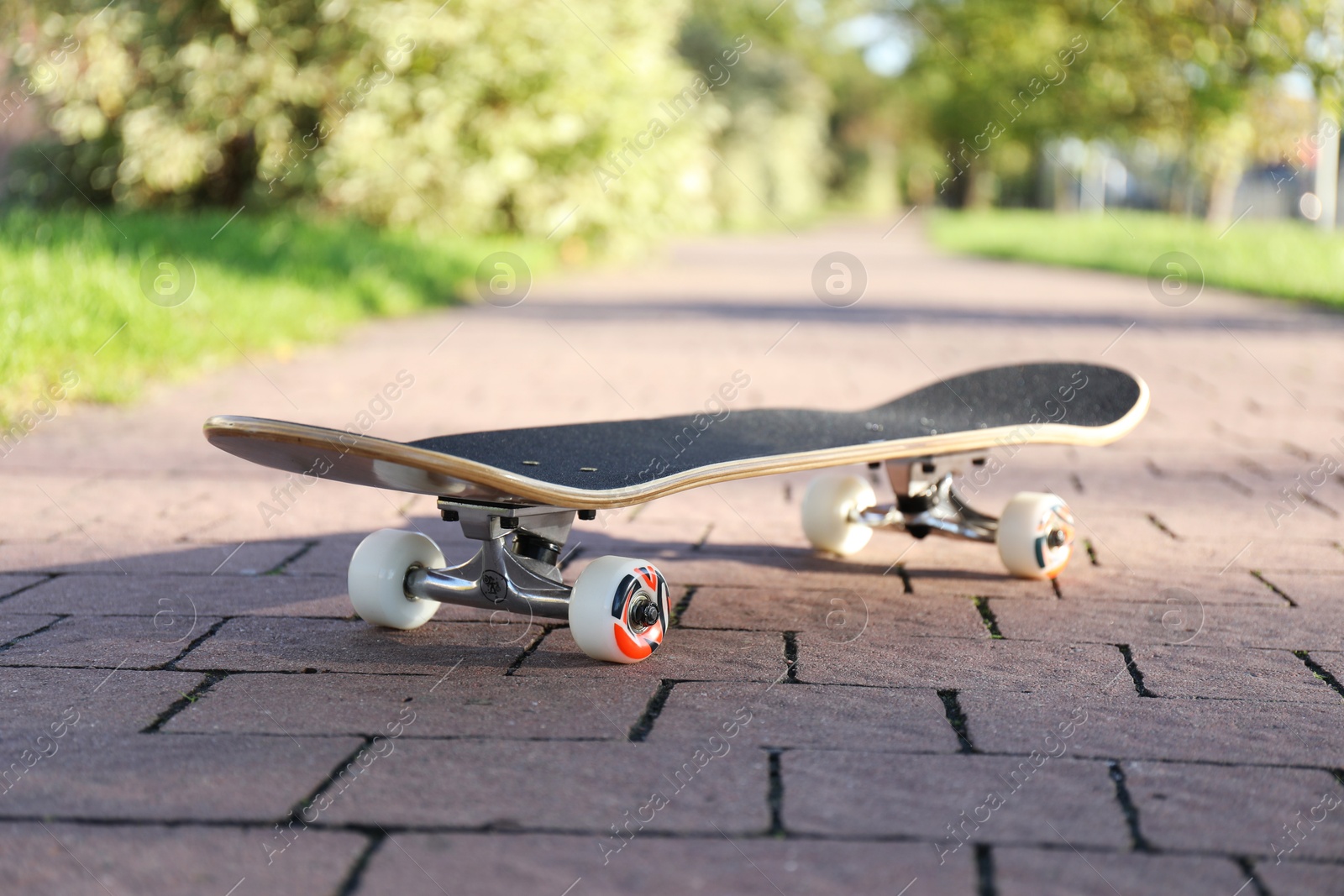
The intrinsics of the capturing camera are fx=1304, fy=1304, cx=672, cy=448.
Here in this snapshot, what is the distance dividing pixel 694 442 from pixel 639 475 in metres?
0.35

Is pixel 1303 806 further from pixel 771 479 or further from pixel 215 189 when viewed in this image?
pixel 215 189

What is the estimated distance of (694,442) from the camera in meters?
2.74

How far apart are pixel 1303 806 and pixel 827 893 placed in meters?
0.72

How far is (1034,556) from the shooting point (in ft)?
9.66

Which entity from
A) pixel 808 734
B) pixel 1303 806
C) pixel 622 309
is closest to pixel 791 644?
pixel 808 734

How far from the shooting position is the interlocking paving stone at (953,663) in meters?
2.30

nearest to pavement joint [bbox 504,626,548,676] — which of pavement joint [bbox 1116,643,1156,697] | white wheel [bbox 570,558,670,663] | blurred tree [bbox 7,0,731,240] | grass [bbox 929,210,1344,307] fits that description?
white wheel [bbox 570,558,670,663]

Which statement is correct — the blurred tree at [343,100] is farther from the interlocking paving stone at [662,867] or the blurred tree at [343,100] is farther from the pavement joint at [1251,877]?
the pavement joint at [1251,877]

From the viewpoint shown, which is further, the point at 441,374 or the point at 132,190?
the point at 132,190

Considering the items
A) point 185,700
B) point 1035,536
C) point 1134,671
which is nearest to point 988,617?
point 1035,536

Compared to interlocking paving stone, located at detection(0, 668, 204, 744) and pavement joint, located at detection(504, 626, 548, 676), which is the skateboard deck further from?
interlocking paving stone, located at detection(0, 668, 204, 744)

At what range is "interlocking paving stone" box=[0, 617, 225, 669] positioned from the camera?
7.78ft

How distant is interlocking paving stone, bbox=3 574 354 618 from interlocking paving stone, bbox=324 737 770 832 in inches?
34.6

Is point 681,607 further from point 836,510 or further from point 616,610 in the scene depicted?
point 836,510
